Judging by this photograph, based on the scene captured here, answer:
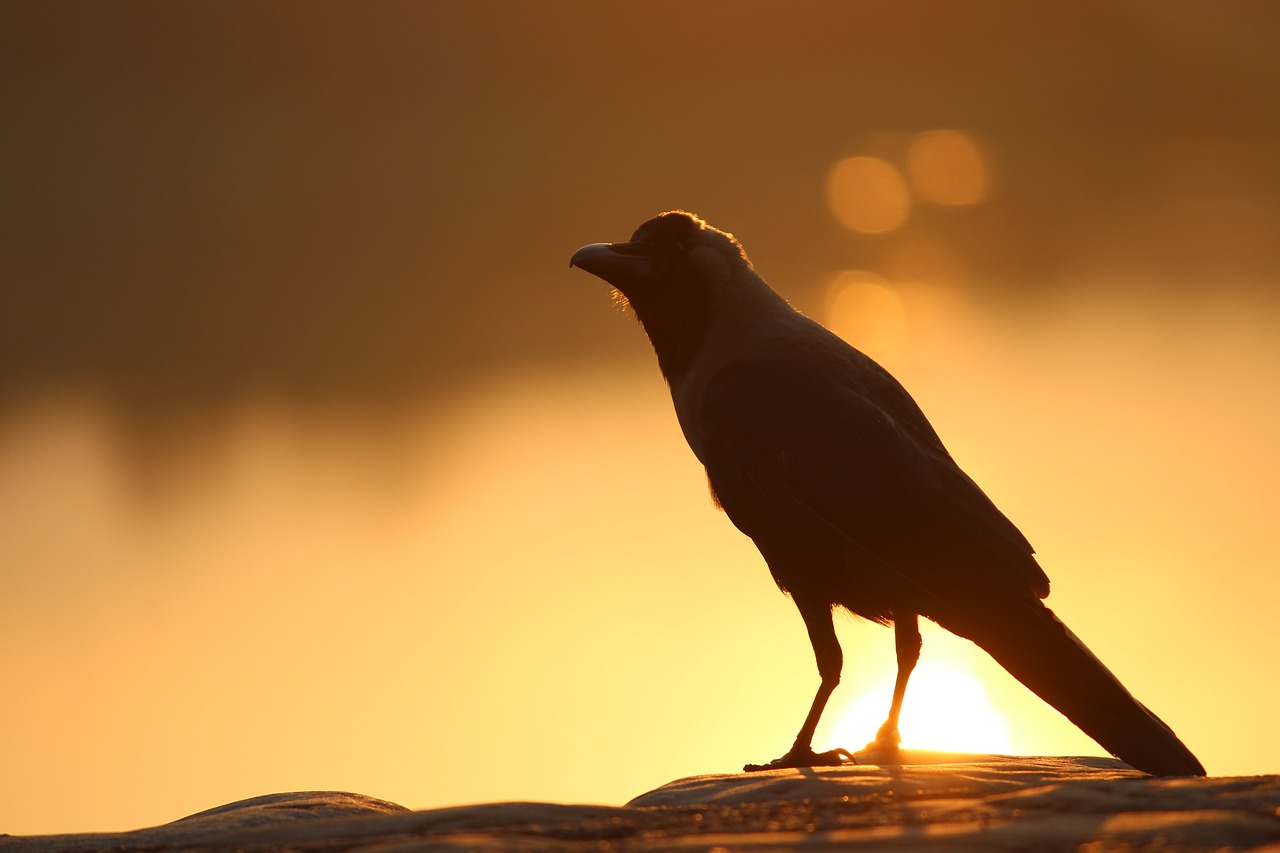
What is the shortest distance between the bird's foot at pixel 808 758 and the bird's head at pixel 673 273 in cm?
197

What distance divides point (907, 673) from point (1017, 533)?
0.78 m

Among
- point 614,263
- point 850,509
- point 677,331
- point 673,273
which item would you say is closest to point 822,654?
point 850,509

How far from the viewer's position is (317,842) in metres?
3.30

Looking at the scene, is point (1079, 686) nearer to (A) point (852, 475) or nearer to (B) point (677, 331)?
(A) point (852, 475)

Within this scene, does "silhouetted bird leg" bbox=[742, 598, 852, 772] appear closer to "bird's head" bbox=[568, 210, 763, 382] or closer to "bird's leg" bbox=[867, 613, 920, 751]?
"bird's leg" bbox=[867, 613, 920, 751]

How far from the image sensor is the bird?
4965mm

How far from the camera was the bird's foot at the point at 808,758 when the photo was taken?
17.1ft

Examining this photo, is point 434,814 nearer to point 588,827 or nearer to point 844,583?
point 588,827

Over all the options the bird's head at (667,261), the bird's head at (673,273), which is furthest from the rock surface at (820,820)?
the bird's head at (667,261)

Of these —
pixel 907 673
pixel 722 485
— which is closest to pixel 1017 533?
pixel 907 673

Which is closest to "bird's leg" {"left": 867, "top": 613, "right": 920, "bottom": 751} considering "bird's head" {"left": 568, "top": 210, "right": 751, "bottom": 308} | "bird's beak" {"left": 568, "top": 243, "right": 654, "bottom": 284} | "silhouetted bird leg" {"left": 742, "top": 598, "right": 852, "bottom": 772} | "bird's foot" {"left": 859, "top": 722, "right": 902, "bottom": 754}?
"bird's foot" {"left": 859, "top": 722, "right": 902, "bottom": 754}

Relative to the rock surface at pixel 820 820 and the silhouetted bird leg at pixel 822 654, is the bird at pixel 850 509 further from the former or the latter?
the rock surface at pixel 820 820

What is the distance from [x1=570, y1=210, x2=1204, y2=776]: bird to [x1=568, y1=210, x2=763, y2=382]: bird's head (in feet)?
0.04

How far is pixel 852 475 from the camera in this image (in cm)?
545
